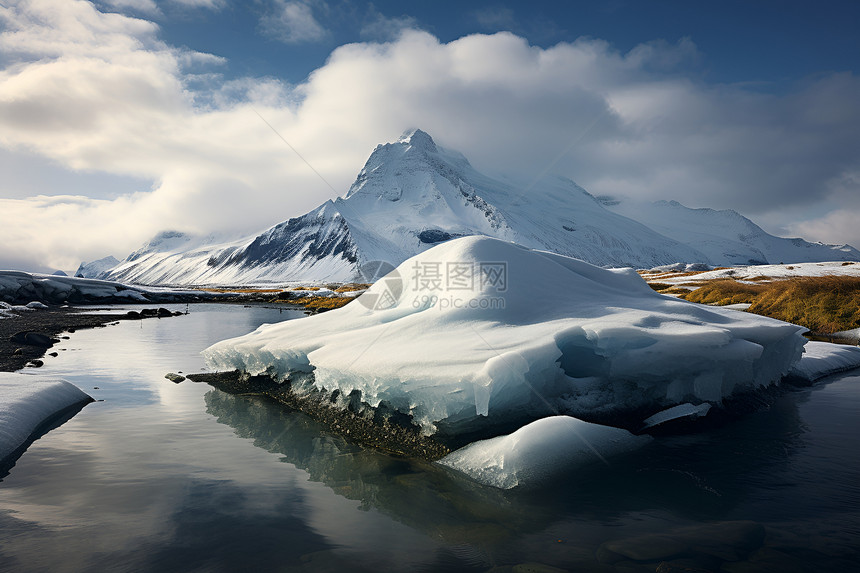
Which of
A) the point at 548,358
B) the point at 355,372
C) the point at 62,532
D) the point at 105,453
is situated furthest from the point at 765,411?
the point at 105,453

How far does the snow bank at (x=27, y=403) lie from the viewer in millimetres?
8594

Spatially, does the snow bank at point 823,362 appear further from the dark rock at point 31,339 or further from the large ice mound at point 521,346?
the dark rock at point 31,339

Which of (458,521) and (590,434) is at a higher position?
(590,434)

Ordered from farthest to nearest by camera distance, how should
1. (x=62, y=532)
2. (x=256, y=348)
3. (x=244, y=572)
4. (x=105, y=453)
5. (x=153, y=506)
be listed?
(x=256, y=348) < (x=105, y=453) < (x=153, y=506) < (x=62, y=532) < (x=244, y=572)

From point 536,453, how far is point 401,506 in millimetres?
2272

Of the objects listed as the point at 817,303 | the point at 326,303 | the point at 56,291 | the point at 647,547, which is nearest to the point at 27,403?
the point at 647,547

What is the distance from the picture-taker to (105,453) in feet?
28.3

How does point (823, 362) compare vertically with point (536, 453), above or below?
above

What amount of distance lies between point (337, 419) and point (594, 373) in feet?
19.8

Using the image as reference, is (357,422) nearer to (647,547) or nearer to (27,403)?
(647,547)

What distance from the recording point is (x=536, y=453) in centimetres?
699

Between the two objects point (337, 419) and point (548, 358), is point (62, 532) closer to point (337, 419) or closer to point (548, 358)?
point (337, 419)

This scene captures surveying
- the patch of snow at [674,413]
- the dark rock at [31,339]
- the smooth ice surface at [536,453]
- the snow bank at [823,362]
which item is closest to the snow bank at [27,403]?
the smooth ice surface at [536,453]

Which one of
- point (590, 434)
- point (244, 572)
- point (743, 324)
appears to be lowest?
point (244, 572)
